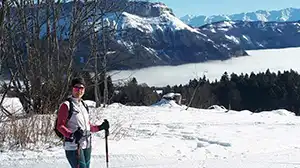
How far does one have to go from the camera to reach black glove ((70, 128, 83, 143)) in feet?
18.3

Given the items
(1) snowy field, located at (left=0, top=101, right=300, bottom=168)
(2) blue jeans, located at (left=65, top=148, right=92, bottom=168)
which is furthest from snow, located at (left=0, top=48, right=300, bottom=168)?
(2) blue jeans, located at (left=65, top=148, right=92, bottom=168)

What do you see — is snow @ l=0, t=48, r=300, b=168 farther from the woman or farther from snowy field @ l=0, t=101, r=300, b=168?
the woman

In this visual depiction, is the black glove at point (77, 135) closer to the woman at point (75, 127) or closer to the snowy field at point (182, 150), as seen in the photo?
the woman at point (75, 127)

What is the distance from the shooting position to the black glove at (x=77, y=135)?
557cm

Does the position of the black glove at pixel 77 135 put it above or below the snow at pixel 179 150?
above

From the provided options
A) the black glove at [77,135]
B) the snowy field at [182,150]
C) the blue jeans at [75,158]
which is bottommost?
the snowy field at [182,150]

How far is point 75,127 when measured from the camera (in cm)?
566

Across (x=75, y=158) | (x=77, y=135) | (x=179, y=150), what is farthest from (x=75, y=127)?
(x=179, y=150)

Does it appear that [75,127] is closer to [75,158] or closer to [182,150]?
[75,158]

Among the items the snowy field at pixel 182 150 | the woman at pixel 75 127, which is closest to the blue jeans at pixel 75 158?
the woman at pixel 75 127

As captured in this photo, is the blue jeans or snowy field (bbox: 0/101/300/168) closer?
the blue jeans

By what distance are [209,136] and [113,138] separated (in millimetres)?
2380

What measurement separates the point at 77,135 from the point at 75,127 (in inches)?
4.8

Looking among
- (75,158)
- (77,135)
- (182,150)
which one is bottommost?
(182,150)
